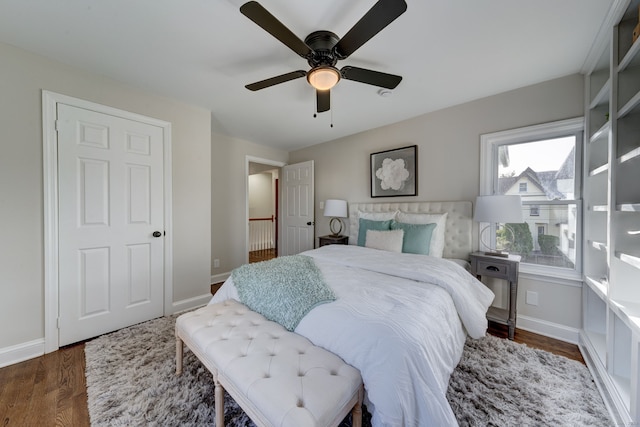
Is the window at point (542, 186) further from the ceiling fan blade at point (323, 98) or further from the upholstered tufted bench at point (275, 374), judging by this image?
the upholstered tufted bench at point (275, 374)

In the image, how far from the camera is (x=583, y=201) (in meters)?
2.10

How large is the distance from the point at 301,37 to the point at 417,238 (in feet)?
6.98

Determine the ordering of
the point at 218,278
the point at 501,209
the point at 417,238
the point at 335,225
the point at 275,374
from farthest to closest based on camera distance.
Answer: the point at 335,225
the point at 218,278
the point at 417,238
the point at 501,209
the point at 275,374

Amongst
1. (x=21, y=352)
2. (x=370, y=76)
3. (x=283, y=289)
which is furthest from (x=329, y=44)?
(x=21, y=352)

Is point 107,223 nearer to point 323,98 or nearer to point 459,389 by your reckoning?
point 323,98

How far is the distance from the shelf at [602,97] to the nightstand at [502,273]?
1401 millimetres

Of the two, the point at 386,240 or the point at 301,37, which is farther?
the point at 386,240

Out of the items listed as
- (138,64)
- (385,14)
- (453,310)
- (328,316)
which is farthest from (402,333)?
(138,64)

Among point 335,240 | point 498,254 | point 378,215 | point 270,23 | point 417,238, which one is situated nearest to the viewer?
point 270,23

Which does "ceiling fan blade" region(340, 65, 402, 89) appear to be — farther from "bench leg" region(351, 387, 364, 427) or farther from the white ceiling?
"bench leg" region(351, 387, 364, 427)

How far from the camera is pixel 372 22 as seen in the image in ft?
3.96

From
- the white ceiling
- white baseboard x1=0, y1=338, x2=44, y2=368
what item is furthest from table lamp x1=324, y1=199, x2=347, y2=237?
white baseboard x1=0, y1=338, x2=44, y2=368

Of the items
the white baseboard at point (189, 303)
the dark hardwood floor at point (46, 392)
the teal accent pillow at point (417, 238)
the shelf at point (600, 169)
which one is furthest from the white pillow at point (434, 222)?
the dark hardwood floor at point (46, 392)

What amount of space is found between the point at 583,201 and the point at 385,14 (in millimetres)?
2406
